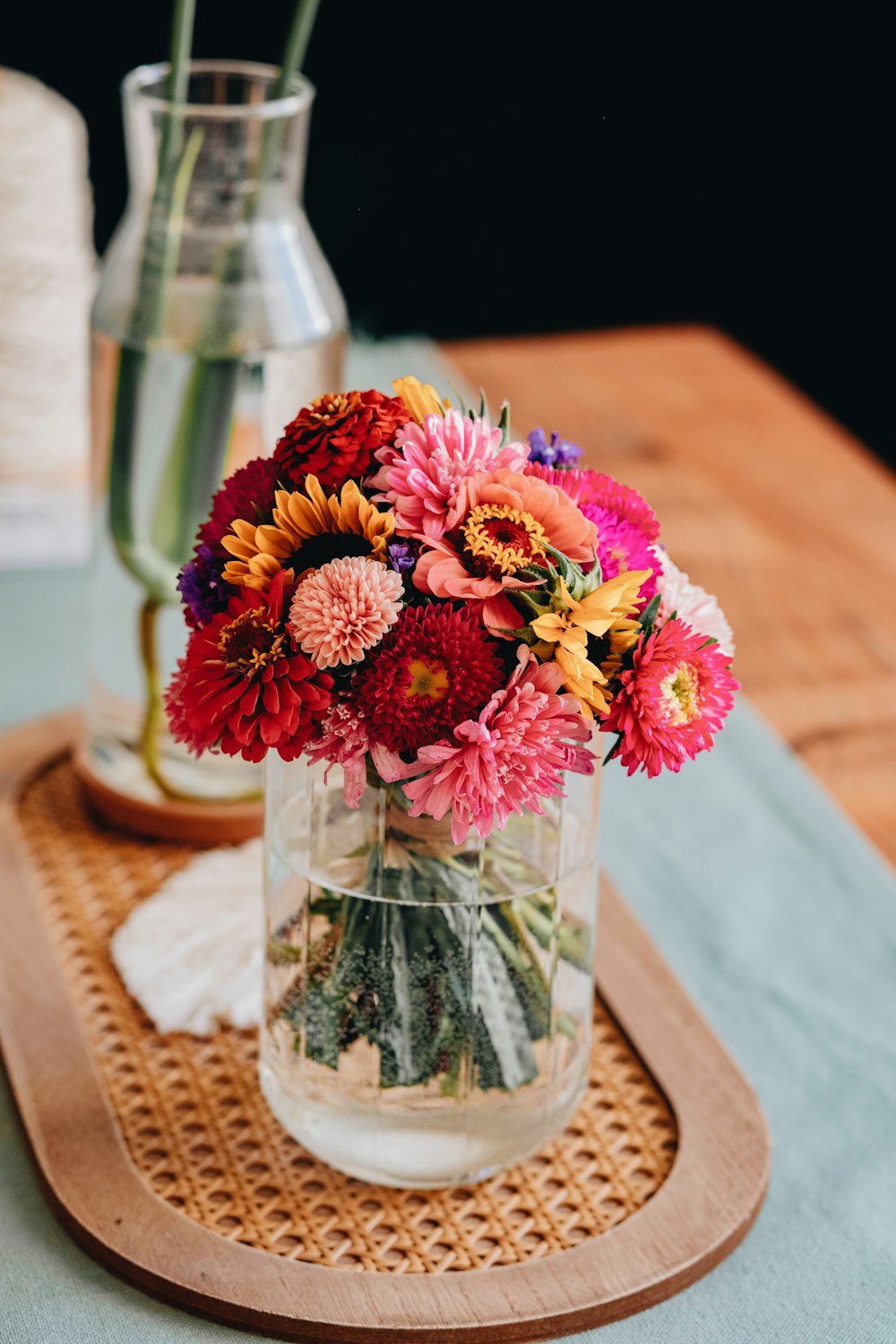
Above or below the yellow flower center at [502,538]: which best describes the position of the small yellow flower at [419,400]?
above

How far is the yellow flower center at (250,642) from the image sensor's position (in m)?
0.58

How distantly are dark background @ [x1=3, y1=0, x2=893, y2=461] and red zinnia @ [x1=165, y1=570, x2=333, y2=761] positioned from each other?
6.67 feet

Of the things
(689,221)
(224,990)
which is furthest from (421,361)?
(689,221)

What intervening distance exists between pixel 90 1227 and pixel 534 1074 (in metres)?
0.21

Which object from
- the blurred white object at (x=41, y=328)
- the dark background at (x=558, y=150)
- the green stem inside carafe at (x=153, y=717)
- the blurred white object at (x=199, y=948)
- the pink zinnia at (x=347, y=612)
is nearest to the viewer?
the pink zinnia at (x=347, y=612)

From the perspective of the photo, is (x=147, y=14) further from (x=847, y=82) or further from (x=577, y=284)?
(x=847, y=82)

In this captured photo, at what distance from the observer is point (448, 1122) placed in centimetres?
70

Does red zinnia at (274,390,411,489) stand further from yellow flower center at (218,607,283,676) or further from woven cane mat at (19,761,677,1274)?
woven cane mat at (19,761,677,1274)

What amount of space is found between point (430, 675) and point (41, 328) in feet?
3.11

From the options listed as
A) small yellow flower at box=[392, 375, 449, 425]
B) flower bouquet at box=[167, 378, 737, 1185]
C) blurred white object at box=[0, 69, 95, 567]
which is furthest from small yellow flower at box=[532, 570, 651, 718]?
blurred white object at box=[0, 69, 95, 567]

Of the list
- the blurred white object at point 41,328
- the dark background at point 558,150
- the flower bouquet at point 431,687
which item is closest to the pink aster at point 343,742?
the flower bouquet at point 431,687

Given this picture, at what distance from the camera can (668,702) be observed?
59cm

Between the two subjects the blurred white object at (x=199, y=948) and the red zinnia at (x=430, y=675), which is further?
the blurred white object at (x=199, y=948)

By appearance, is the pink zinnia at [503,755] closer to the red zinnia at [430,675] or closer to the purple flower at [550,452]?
the red zinnia at [430,675]
